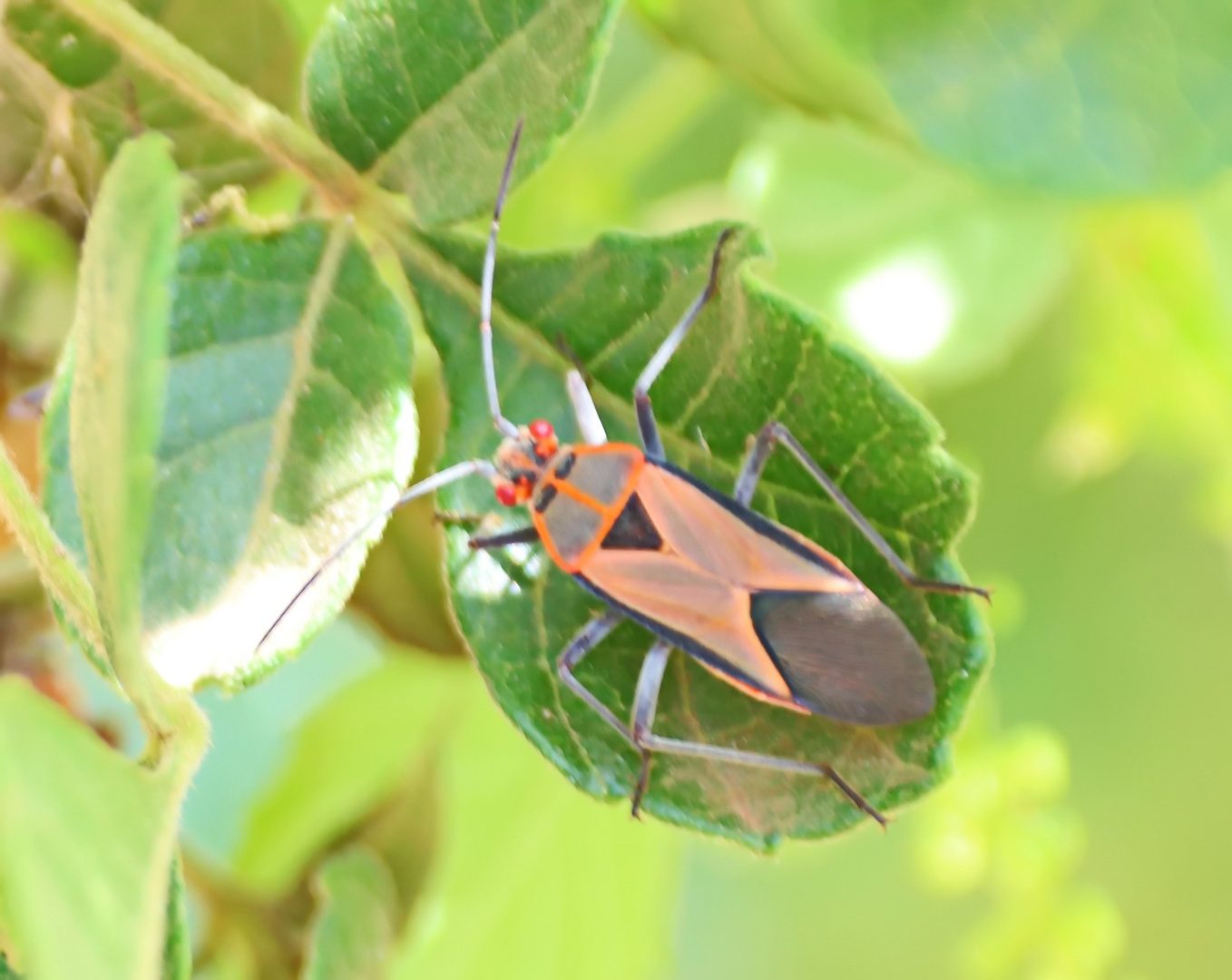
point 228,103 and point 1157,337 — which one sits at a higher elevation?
point 1157,337

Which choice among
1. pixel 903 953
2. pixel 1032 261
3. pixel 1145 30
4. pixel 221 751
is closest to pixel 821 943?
pixel 903 953

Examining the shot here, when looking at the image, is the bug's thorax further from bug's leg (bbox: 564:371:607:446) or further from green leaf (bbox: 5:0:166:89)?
green leaf (bbox: 5:0:166:89)

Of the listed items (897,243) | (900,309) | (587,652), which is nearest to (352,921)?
(587,652)

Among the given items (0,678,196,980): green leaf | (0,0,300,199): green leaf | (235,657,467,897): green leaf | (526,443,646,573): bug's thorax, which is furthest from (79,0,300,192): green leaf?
(235,657,467,897): green leaf

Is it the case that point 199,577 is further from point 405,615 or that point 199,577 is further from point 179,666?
point 405,615

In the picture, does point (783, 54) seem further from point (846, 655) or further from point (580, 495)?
point (846, 655)

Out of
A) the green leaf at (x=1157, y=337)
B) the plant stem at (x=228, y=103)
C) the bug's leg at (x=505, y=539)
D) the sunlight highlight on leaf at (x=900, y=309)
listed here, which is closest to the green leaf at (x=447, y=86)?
the plant stem at (x=228, y=103)
